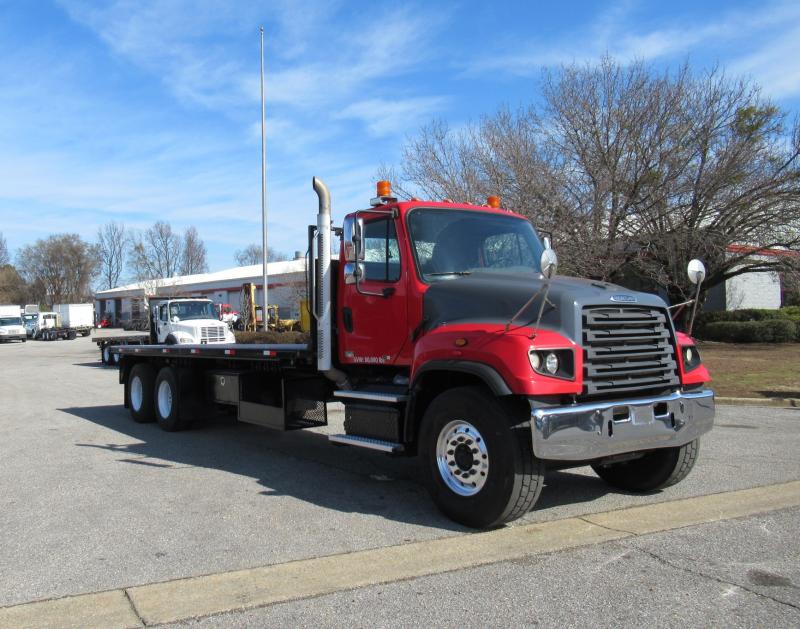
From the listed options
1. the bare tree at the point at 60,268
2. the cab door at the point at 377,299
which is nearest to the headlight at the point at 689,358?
the cab door at the point at 377,299

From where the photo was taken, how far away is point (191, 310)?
80.0ft

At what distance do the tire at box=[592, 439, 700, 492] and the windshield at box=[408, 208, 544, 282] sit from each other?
2017 millimetres

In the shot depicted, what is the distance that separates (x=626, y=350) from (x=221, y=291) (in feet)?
205

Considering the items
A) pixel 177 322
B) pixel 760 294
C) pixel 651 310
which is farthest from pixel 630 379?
pixel 760 294

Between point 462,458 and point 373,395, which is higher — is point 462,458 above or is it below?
below

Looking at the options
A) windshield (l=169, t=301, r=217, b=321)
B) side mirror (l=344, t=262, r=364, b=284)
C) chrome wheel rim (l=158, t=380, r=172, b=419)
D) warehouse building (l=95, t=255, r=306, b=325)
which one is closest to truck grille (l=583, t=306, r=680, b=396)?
side mirror (l=344, t=262, r=364, b=284)

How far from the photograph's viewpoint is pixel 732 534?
5137mm

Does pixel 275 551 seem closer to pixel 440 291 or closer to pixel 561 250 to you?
pixel 440 291

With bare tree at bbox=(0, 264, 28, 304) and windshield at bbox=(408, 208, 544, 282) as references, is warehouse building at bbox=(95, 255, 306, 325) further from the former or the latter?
windshield at bbox=(408, 208, 544, 282)

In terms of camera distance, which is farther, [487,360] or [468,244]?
[468,244]

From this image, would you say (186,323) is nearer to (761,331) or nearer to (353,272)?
(353,272)

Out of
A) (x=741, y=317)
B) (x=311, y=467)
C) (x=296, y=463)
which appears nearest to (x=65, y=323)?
(x=741, y=317)

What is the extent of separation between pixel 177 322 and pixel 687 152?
17.3m

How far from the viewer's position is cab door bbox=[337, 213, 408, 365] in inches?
250
